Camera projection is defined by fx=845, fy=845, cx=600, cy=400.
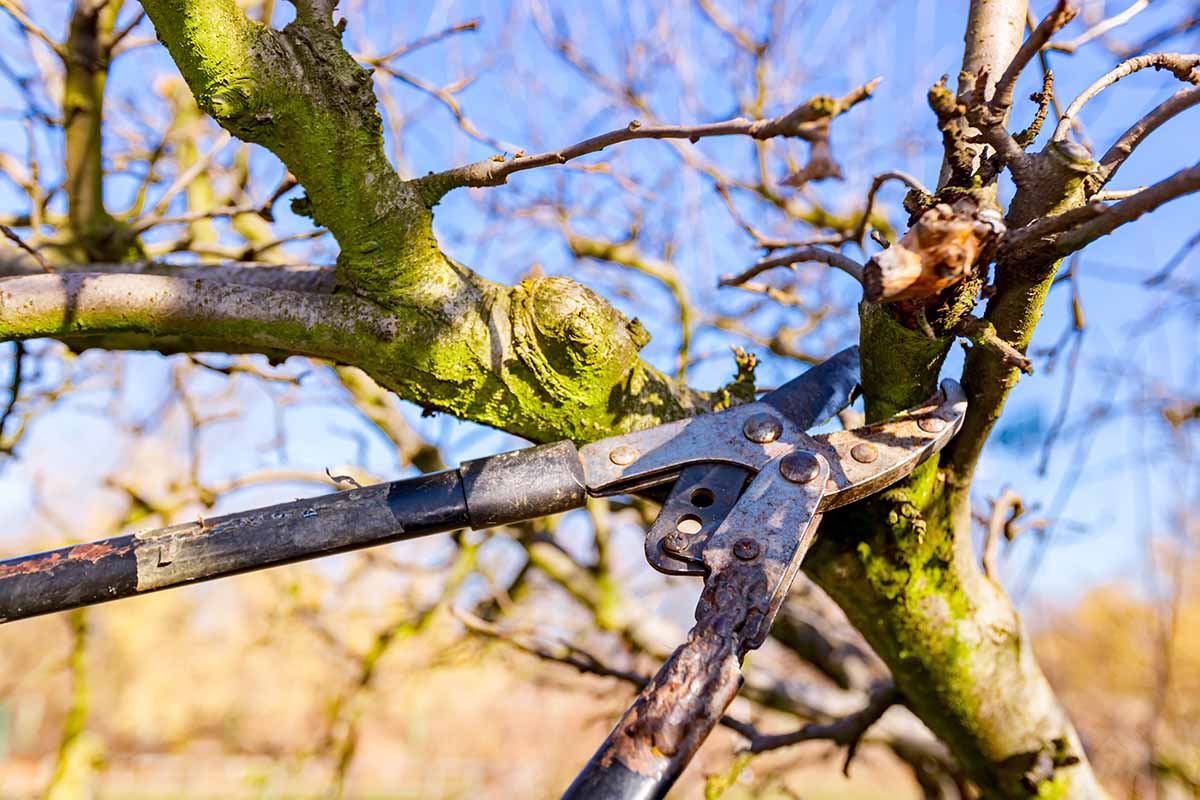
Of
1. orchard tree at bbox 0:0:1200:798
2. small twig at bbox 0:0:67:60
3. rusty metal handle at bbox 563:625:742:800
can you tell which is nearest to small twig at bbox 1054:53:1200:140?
orchard tree at bbox 0:0:1200:798

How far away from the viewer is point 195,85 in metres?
1.28

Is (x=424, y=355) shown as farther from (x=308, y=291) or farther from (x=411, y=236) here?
(x=308, y=291)

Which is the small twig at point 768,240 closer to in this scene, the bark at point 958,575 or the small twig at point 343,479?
the bark at point 958,575

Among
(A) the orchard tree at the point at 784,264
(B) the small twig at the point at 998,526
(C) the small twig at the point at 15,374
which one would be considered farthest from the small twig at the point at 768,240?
(C) the small twig at the point at 15,374

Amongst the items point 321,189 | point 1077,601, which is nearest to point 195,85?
point 321,189

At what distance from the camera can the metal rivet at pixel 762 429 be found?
1444mm

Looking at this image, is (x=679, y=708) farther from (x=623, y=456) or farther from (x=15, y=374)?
(x=15, y=374)

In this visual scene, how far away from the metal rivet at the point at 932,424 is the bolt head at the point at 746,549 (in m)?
0.35

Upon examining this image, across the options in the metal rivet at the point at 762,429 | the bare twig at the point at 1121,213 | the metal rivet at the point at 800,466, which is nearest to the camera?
the bare twig at the point at 1121,213

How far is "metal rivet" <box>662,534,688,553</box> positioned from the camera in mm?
1312

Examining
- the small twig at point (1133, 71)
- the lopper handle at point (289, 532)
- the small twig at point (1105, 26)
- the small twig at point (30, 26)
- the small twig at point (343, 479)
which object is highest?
the small twig at point (30, 26)

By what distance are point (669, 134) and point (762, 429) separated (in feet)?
1.82

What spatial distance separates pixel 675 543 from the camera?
51.9 inches

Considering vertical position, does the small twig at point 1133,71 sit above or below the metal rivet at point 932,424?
above
